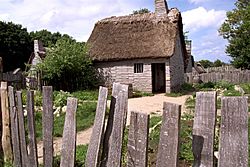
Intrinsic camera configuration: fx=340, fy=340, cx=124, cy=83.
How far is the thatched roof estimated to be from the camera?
2380 cm

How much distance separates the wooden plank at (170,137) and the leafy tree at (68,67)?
21.3 meters

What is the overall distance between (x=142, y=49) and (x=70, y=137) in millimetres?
21139

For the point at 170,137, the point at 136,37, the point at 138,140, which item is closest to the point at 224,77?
the point at 136,37

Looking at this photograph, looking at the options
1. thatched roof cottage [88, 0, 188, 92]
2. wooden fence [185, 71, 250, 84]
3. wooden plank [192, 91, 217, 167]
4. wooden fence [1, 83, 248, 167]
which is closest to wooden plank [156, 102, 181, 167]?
wooden fence [1, 83, 248, 167]

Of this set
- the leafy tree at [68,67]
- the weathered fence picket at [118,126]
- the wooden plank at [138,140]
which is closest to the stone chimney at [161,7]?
the leafy tree at [68,67]

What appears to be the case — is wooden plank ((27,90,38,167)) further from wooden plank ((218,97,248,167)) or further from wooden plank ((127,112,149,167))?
wooden plank ((218,97,248,167))

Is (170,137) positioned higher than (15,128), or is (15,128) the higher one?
(170,137)

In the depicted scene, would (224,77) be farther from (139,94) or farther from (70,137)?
(70,137)

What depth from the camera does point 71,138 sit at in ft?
10.6

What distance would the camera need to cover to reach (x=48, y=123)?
11.6 feet

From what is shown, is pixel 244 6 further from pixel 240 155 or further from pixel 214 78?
pixel 240 155

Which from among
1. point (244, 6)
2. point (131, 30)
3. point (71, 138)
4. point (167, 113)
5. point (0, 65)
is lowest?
point (71, 138)

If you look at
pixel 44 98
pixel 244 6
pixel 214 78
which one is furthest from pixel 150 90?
pixel 244 6

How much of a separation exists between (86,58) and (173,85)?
21.7 feet
